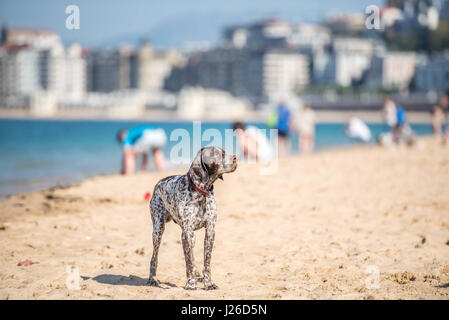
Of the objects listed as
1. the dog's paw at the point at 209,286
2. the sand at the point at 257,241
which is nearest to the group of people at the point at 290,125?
the sand at the point at 257,241

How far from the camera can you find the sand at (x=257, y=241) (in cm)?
554

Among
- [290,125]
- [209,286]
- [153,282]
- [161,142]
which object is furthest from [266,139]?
[209,286]

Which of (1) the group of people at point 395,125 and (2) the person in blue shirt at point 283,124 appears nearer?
(2) the person in blue shirt at point 283,124

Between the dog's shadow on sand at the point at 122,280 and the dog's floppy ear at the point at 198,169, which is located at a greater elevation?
the dog's floppy ear at the point at 198,169

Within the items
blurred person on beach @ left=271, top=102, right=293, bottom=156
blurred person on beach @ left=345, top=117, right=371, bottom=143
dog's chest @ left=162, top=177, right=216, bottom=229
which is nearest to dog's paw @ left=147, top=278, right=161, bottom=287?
dog's chest @ left=162, top=177, right=216, bottom=229

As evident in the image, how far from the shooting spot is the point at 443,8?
156875 mm

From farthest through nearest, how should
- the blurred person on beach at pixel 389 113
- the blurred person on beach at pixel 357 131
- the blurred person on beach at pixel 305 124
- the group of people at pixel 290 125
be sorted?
the blurred person on beach at pixel 357 131 → the blurred person on beach at pixel 389 113 → the blurred person on beach at pixel 305 124 → the group of people at pixel 290 125

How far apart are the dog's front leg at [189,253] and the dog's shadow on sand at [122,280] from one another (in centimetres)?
32

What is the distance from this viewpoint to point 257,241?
7598 mm

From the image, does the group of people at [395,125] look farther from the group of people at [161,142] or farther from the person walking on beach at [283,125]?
the person walking on beach at [283,125]

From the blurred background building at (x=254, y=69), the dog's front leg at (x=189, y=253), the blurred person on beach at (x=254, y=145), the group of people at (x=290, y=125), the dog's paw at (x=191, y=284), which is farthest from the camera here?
the blurred background building at (x=254, y=69)

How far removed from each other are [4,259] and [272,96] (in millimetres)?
139905

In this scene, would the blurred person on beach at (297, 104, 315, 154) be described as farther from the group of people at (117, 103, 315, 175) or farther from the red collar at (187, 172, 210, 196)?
the red collar at (187, 172, 210, 196)

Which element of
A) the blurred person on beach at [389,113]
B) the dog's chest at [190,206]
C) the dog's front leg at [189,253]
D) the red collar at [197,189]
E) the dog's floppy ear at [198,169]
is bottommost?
the dog's front leg at [189,253]
